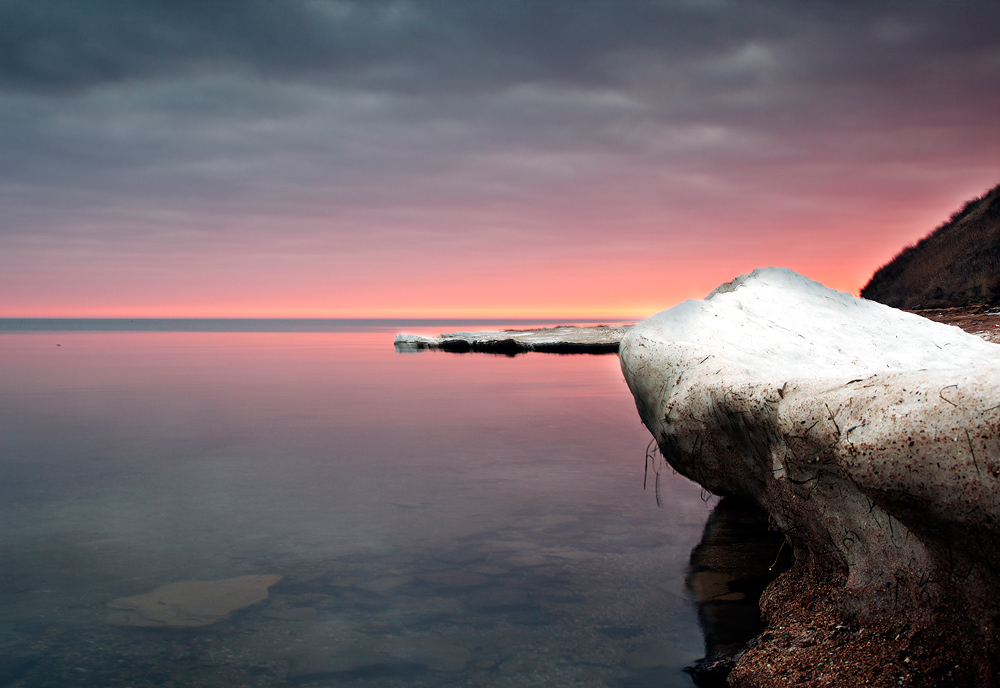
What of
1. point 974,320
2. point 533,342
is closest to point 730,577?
point 974,320

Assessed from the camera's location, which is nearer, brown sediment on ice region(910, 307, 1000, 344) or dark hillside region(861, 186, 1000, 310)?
brown sediment on ice region(910, 307, 1000, 344)

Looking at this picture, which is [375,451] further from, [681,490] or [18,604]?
[18,604]

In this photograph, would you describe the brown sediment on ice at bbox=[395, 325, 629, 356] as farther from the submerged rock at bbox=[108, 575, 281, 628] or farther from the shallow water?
the submerged rock at bbox=[108, 575, 281, 628]

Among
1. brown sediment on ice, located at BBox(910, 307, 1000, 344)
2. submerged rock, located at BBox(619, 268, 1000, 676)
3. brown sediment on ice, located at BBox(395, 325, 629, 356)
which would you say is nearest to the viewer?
submerged rock, located at BBox(619, 268, 1000, 676)

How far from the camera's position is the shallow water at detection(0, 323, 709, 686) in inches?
193

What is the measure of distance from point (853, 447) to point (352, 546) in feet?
17.0

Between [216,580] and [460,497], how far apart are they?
3596 millimetres

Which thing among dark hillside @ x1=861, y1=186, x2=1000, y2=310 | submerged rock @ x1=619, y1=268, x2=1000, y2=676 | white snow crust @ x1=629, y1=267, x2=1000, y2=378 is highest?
dark hillside @ x1=861, y1=186, x2=1000, y2=310

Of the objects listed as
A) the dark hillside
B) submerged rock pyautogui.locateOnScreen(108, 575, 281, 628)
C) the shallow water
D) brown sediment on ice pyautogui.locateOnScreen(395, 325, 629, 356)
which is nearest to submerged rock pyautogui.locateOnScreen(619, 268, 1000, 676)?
the shallow water

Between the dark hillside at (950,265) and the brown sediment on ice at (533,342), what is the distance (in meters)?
12.7

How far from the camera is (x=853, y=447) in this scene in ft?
11.7

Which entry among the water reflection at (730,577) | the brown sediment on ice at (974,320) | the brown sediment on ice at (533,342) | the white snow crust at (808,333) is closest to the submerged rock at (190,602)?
the water reflection at (730,577)

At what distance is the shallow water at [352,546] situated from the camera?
16.1ft

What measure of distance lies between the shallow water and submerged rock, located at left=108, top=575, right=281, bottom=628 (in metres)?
0.13
